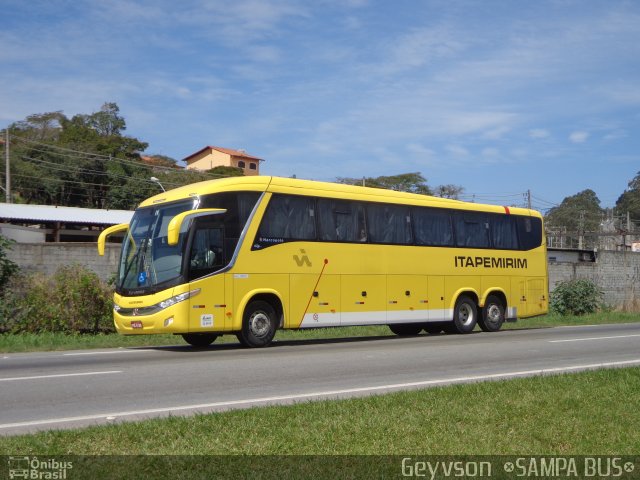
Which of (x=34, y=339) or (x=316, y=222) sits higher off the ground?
(x=316, y=222)

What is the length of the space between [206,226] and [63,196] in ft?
192

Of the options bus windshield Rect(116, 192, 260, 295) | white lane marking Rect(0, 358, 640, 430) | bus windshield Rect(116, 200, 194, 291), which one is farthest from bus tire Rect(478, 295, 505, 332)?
bus windshield Rect(116, 200, 194, 291)

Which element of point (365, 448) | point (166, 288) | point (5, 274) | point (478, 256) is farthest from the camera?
point (478, 256)

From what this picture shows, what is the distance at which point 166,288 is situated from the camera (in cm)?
1650

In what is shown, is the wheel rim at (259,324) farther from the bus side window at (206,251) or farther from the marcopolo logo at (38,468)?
the marcopolo logo at (38,468)

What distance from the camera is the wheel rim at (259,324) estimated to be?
1766cm

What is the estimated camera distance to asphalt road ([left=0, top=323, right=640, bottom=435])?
9.46m

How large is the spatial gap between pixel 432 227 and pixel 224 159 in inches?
3907

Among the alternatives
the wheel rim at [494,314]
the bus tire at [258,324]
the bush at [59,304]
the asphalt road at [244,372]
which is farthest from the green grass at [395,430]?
the bush at [59,304]

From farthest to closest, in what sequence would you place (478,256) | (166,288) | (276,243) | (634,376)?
1. (478,256)
2. (276,243)
3. (166,288)
4. (634,376)

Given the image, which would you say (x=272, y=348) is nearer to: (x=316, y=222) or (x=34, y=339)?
(x=316, y=222)

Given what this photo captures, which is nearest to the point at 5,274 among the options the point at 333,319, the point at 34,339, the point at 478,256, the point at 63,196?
the point at 34,339

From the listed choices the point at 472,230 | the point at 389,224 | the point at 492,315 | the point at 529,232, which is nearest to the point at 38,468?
the point at 389,224

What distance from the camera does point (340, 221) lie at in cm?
1977
